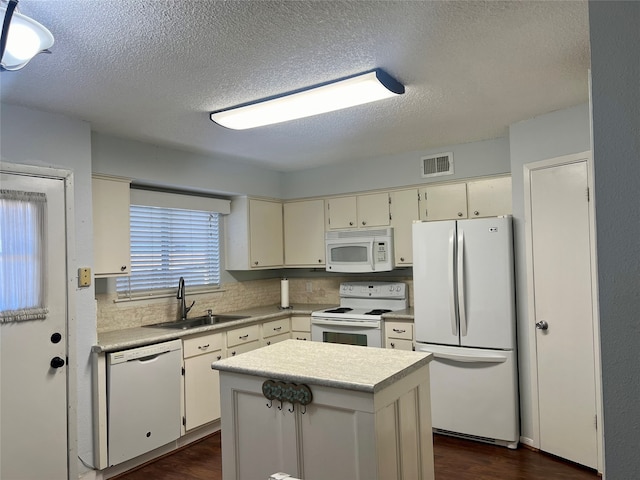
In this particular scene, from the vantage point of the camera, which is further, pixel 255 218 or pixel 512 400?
pixel 255 218

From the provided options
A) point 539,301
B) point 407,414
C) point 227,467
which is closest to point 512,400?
point 539,301

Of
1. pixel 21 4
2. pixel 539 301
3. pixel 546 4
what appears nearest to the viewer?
pixel 21 4

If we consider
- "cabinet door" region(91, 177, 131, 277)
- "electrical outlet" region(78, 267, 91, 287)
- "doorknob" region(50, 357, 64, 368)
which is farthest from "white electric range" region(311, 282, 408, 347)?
"doorknob" region(50, 357, 64, 368)

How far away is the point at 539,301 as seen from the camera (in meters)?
3.28

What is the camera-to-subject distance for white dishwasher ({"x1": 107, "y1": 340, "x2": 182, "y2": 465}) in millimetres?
3102

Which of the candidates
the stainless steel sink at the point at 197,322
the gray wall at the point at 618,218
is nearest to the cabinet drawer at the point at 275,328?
the stainless steel sink at the point at 197,322

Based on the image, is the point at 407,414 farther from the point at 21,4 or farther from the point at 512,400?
the point at 21,4

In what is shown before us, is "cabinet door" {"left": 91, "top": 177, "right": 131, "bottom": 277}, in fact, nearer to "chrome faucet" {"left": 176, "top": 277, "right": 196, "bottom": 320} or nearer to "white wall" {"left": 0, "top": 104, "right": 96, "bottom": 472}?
"white wall" {"left": 0, "top": 104, "right": 96, "bottom": 472}

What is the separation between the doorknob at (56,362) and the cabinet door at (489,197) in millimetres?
3282

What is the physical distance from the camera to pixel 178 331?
3529 millimetres

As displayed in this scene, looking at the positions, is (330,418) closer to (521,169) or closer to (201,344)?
(201,344)

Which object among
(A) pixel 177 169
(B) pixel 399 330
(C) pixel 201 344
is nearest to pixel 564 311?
(B) pixel 399 330

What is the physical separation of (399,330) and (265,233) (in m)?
1.77

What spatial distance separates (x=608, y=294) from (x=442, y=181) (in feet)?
10.9
